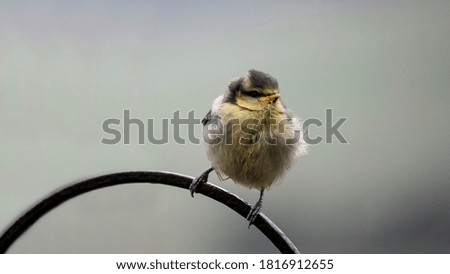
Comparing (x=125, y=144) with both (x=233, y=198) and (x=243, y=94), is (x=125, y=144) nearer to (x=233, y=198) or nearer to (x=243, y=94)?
(x=243, y=94)

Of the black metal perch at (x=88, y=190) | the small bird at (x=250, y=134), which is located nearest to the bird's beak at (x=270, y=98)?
the small bird at (x=250, y=134)

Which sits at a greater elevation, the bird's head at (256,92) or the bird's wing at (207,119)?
the bird's head at (256,92)

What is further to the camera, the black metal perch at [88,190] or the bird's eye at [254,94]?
the bird's eye at [254,94]

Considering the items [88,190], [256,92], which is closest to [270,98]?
[256,92]

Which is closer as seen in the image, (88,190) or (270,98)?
(88,190)

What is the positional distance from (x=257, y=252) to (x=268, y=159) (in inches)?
8.7

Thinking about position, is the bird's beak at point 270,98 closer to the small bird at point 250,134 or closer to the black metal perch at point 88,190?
the small bird at point 250,134

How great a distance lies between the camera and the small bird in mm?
887

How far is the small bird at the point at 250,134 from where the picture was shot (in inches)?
34.9

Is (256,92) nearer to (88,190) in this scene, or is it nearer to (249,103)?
(249,103)

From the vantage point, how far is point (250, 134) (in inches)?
35.2

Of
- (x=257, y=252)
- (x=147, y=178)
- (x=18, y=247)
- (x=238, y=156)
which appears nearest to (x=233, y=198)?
(x=147, y=178)

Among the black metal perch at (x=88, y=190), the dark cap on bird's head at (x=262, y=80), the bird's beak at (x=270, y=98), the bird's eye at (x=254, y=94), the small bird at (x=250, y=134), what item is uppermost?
the dark cap on bird's head at (x=262, y=80)

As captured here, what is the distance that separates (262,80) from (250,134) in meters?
0.08
